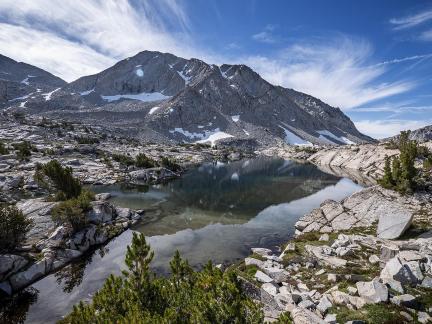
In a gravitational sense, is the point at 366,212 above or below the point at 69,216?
above

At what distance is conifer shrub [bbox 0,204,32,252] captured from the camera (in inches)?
965

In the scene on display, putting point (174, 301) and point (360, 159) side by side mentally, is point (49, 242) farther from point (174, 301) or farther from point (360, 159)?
point (360, 159)

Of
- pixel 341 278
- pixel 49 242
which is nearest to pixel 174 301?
pixel 341 278

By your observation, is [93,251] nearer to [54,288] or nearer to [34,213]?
[54,288]

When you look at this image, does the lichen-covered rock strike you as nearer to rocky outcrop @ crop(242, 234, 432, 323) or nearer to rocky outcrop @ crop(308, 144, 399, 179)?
rocky outcrop @ crop(242, 234, 432, 323)

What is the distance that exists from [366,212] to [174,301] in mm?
28858

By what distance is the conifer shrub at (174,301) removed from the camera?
406 inches

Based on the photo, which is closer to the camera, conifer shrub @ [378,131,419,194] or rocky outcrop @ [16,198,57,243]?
rocky outcrop @ [16,198,57,243]

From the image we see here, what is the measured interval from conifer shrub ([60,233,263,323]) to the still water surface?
9642 mm

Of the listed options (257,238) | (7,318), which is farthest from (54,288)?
(257,238)

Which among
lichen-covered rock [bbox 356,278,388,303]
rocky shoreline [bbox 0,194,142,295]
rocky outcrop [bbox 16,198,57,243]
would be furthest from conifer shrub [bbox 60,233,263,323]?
rocky outcrop [bbox 16,198,57,243]

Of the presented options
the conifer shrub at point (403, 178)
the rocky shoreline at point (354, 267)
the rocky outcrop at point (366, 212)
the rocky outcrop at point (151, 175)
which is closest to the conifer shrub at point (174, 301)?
the rocky shoreline at point (354, 267)

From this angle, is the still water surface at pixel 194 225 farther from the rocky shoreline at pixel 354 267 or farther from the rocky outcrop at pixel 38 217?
the rocky outcrop at pixel 38 217

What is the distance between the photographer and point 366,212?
34.0 m
